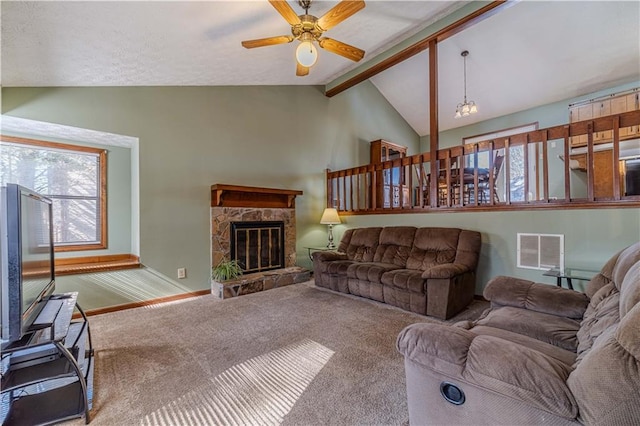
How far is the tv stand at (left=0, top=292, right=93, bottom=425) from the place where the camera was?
4.75 ft

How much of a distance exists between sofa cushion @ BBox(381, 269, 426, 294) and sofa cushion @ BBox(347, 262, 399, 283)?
0.09 meters

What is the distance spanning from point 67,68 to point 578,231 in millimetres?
5342

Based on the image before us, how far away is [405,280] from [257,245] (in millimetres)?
2440

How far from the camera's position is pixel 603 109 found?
4.37 meters

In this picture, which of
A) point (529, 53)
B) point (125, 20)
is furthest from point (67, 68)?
point (529, 53)

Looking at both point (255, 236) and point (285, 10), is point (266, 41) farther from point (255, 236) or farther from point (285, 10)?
point (255, 236)

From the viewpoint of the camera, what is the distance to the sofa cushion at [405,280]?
3.07 meters

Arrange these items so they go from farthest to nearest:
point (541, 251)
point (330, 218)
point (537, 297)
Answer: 1. point (330, 218)
2. point (541, 251)
3. point (537, 297)

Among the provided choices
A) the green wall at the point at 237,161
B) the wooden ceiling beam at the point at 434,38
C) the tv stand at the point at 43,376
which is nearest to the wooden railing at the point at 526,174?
the green wall at the point at 237,161

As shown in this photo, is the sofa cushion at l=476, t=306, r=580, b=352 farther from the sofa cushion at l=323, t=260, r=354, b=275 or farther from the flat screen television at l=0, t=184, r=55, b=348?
the flat screen television at l=0, t=184, r=55, b=348

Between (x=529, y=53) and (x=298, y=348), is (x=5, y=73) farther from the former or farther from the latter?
(x=529, y=53)

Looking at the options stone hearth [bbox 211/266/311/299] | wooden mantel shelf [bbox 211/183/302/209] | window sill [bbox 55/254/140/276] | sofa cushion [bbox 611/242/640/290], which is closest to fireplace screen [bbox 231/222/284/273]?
stone hearth [bbox 211/266/311/299]

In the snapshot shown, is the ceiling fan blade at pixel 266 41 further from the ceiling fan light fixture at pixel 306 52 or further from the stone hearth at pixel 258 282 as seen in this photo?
the stone hearth at pixel 258 282

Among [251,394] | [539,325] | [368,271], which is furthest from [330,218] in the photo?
[539,325]
